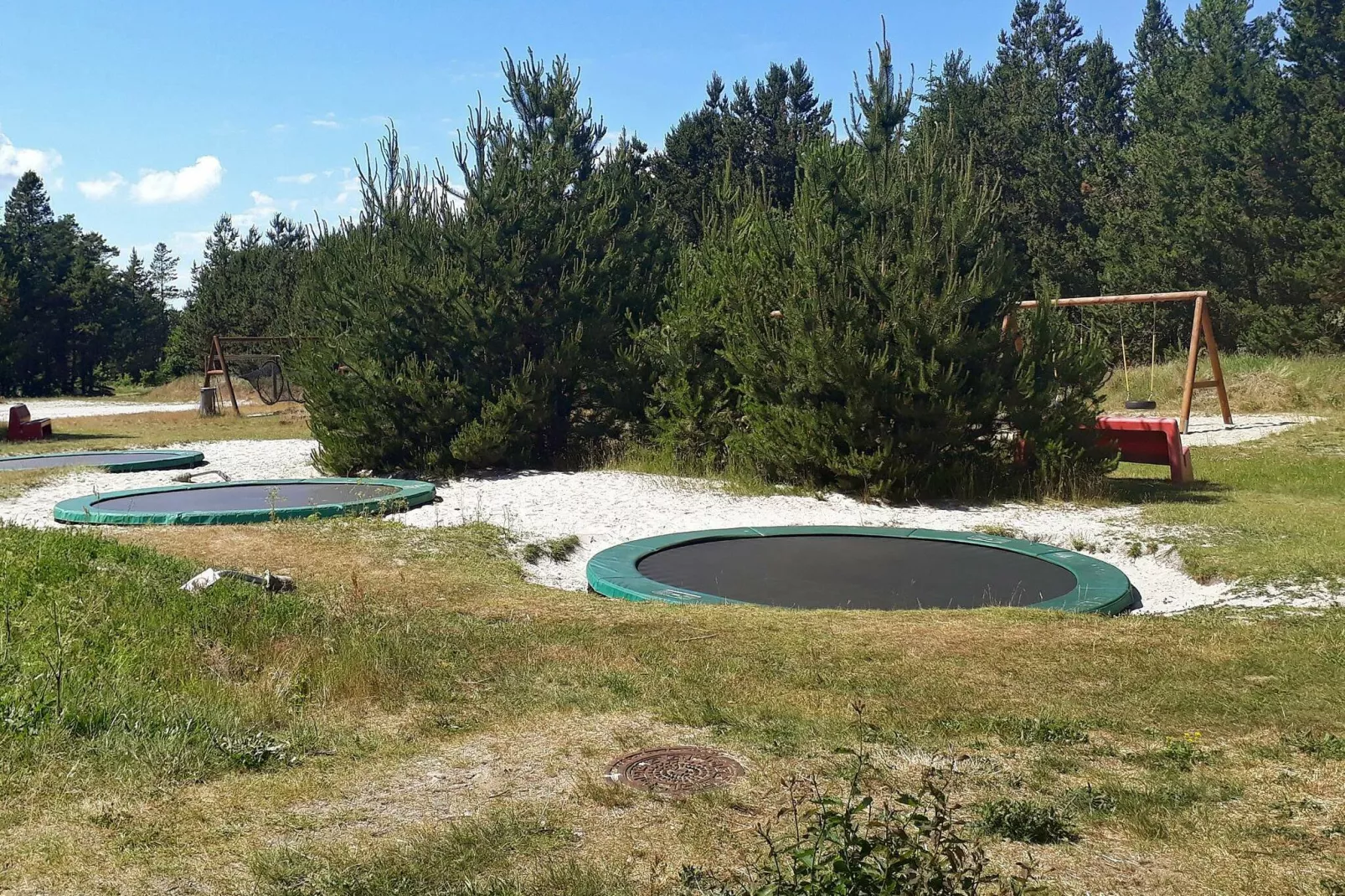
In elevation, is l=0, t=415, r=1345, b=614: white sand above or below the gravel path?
below

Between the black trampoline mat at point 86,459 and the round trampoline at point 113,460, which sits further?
the black trampoline mat at point 86,459

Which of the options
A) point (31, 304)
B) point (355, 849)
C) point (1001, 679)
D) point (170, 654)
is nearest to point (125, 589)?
point (170, 654)

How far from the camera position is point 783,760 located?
149 inches

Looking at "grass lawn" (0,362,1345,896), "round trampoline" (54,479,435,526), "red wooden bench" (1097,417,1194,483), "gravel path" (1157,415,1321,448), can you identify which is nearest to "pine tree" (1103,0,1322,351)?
"gravel path" (1157,415,1321,448)

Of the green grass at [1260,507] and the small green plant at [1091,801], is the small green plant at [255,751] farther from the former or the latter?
the green grass at [1260,507]

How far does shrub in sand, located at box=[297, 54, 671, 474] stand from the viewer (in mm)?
13047

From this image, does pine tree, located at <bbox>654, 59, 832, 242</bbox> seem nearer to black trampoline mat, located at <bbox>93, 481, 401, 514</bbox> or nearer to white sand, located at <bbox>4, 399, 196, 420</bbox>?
white sand, located at <bbox>4, 399, 196, 420</bbox>

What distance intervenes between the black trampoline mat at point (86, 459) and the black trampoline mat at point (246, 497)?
9.56ft

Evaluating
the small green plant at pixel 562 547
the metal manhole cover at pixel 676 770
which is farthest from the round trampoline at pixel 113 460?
the metal manhole cover at pixel 676 770

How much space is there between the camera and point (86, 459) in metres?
14.8

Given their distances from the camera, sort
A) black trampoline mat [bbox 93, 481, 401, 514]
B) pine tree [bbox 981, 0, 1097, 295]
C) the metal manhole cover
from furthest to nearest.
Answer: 1. pine tree [bbox 981, 0, 1097, 295]
2. black trampoline mat [bbox 93, 481, 401, 514]
3. the metal manhole cover

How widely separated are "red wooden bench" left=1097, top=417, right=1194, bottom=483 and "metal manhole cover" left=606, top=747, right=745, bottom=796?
8.75 metres

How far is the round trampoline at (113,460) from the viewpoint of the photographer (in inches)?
539

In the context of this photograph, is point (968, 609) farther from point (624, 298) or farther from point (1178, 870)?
point (624, 298)
